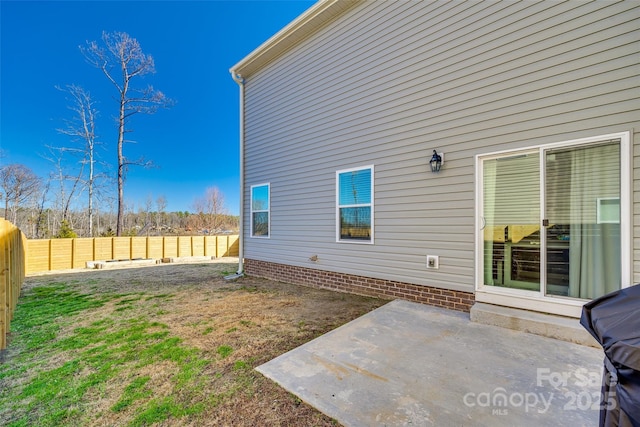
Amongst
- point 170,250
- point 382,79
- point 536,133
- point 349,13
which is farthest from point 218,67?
point 536,133

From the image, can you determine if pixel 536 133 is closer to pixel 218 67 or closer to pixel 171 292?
pixel 171 292

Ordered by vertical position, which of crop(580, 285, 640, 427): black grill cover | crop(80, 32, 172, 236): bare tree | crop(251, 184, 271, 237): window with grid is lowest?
crop(580, 285, 640, 427): black grill cover

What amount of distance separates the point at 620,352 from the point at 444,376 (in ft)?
5.15

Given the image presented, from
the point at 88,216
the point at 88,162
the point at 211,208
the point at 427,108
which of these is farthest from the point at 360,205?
the point at 211,208

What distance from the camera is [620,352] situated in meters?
0.98

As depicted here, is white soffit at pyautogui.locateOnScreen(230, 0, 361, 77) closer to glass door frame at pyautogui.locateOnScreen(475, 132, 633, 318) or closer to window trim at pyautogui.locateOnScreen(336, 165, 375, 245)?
window trim at pyautogui.locateOnScreen(336, 165, 375, 245)

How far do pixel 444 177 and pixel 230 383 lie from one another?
3.84m

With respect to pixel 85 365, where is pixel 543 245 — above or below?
above

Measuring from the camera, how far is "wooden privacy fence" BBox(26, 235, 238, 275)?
10039mm

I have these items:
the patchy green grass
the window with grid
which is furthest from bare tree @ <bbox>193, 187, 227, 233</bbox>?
the patchy green grass

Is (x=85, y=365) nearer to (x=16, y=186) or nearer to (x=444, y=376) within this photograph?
(x=444, y=376)

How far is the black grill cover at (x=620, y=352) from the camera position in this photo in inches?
37.0

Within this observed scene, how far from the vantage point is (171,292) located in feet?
19.5

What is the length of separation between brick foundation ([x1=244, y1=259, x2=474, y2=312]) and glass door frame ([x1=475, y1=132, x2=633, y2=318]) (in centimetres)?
38
